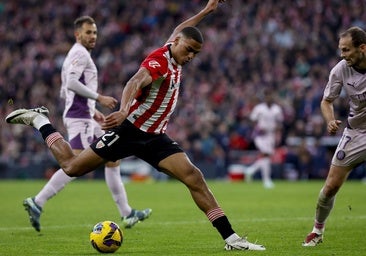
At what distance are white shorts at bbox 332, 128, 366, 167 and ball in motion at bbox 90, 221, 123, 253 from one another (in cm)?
286

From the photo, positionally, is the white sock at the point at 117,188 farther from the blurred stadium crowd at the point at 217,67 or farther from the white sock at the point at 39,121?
the blurred stadium crowd at the point at 217,67

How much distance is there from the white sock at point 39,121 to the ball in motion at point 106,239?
5.45ft

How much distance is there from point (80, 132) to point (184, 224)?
7.43ft

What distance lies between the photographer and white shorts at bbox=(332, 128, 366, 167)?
964 centimetres

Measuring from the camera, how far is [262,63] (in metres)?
30.3

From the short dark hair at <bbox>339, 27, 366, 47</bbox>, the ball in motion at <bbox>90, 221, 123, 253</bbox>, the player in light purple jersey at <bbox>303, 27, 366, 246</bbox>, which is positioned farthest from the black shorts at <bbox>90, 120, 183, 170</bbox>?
the short dark hair at <bbox>339, 27, 366, 47</bbox>

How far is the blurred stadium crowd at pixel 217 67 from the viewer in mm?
28359

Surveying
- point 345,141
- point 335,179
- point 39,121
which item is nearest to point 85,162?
point 39,121

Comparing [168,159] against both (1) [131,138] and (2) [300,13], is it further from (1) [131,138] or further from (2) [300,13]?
(2) [300,13]

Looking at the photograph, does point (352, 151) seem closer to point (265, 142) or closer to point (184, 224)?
point (184, 224)

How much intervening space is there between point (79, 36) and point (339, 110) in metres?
16.1

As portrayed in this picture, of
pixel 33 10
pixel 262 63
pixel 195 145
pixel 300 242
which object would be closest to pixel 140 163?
pixel 195 145

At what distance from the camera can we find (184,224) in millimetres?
12664

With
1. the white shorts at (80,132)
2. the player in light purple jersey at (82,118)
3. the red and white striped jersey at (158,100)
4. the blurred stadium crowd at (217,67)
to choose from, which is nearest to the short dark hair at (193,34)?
the red and white striped jersey at (158,100)
